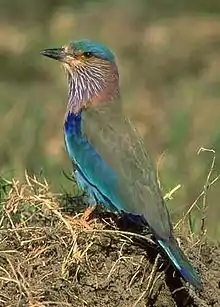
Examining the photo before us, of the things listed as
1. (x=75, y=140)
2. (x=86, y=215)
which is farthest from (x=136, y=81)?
(x=86, y=215)

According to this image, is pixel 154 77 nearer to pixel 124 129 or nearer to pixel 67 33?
pixel 67 33

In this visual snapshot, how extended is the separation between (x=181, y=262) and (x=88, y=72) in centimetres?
141

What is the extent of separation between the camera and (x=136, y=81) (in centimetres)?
1427

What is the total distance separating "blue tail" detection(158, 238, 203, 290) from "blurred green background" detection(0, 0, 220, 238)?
4.78 ft

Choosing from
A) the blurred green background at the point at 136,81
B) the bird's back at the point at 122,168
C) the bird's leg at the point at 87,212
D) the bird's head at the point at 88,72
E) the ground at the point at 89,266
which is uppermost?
the bird's head at the point at 88,72

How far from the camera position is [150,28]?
60.2 ft

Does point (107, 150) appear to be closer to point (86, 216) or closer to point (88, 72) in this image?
point (86, 216)

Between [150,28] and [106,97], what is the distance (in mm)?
12562

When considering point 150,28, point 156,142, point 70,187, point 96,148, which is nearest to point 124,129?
point 96,148

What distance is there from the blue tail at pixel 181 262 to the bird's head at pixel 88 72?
1.04m

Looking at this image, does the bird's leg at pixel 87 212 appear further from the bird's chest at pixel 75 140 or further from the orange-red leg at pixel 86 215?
the bird's chest at pixel 75 140

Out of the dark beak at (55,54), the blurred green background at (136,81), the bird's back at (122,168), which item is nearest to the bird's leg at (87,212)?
the bird's back at (122,168)

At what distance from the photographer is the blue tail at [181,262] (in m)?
5.03

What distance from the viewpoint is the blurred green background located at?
9375 mm
